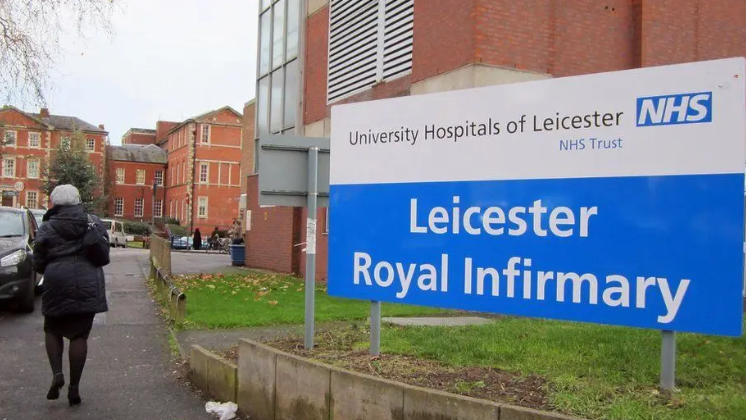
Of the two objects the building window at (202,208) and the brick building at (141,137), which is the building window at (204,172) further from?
the brick building at (141,137)

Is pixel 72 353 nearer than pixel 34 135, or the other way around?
pixel 72 353

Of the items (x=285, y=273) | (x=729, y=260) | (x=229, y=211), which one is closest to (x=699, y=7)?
(x=729, y=260)

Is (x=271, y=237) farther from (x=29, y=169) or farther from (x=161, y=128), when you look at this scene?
(x=161, y=128)

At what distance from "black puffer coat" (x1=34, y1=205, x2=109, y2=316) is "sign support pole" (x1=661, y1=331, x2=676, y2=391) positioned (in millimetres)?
4358

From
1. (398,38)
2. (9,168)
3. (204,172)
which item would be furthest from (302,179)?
(9,168)

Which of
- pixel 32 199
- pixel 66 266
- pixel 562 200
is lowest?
pixel 66 266

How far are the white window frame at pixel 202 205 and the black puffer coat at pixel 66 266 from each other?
62.3m

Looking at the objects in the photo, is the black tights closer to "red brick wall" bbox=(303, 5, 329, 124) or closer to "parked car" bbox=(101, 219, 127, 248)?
"red brick wall" bbox=(303, 5, 329, 124)

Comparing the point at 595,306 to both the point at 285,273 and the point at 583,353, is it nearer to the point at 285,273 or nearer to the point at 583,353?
the point at 583,353

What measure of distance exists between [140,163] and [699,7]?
244 feet

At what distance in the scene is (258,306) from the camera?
415 inches

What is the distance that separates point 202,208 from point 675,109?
6545 cm

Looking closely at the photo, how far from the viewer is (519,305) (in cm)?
429

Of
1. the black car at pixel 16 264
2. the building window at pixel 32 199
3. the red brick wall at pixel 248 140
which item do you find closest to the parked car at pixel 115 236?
the red brick wall at pixel 248 140
